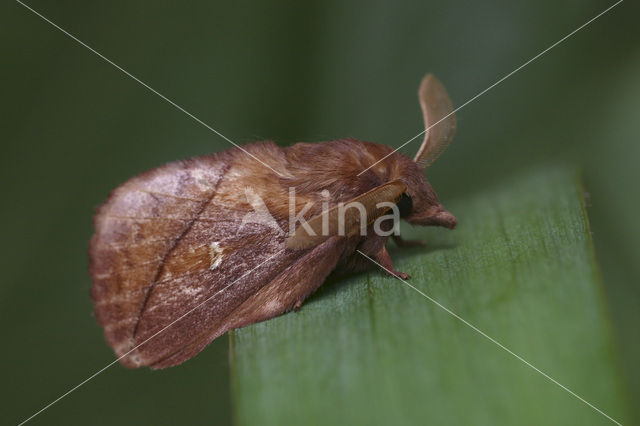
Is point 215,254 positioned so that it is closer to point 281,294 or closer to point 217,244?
point 217,244

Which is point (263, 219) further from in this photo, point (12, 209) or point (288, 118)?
point (12, 209)

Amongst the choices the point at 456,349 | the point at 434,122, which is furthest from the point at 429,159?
the point at 456,349

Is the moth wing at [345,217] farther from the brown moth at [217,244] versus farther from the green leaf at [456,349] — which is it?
the green leaf at [456,349]

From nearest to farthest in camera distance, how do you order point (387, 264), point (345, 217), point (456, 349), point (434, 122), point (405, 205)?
point (456, 349) → point (345, 217) → point (387, 264) → point (405, 205) → point (434, 122)

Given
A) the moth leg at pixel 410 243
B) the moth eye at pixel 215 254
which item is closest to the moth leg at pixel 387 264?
the moth leg at pixel 410 243

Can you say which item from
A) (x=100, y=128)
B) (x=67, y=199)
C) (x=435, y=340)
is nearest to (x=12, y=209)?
(x=67, y=199)

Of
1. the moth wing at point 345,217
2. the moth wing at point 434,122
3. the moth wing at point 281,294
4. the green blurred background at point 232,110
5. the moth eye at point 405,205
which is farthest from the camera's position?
the green blurred background at point 232,110
